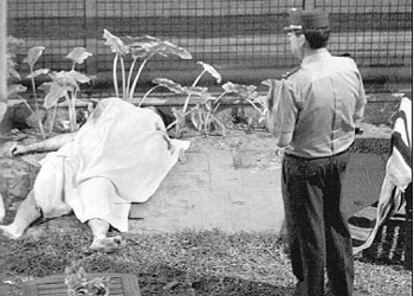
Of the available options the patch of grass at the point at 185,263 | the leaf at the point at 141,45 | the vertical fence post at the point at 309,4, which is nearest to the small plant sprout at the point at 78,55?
the leaf at the point at 141,45

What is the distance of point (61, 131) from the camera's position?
30.5 ft

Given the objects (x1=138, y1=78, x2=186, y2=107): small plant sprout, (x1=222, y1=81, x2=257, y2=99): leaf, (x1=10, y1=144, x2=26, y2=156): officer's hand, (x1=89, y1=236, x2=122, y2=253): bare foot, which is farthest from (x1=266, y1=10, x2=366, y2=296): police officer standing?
(x1=10, y1=144, x2=26, y2=156): officer's hand

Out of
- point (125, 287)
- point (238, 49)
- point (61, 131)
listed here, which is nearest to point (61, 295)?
point (125, 287)

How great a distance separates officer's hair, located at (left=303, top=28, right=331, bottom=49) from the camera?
20.6 ft

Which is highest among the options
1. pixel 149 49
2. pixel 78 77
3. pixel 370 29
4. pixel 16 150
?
pixel 370 29

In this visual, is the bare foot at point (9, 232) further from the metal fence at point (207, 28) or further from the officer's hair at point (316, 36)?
the officer's hair at point (316, 36)

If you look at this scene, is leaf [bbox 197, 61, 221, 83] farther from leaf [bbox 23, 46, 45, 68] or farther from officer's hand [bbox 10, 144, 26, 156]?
officer's hand [bbox 10, 144, 26, 156]

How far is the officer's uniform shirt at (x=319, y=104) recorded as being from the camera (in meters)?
6.31

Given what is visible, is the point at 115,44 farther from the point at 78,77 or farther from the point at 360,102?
the point at 360,102

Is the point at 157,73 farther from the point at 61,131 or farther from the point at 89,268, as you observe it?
the point at 89,268

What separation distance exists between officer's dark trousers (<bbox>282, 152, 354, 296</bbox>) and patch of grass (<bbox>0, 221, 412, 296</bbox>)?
43 cm

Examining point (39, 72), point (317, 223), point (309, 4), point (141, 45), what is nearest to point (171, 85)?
point (141, 45)

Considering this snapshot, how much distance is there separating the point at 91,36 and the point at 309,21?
141 inches

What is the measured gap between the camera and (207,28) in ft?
32.0
